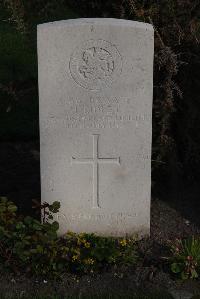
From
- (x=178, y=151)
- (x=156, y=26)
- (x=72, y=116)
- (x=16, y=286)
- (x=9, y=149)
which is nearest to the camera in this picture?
(x=16, y=286)

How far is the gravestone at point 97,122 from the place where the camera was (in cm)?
443

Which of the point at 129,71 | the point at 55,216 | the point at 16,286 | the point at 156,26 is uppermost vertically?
the point at 156,26

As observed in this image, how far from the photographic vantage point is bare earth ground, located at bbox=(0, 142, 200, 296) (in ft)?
14.0

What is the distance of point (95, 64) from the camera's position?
4492 millimetres

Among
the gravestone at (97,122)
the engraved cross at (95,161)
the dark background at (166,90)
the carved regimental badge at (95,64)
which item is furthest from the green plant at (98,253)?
the carved regimental badge at (95,64)

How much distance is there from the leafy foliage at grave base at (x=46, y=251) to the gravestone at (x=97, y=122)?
0.92 ft

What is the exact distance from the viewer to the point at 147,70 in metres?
4.51

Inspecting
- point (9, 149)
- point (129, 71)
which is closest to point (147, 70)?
point (129, 71)

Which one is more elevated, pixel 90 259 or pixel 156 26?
pixel 156 26

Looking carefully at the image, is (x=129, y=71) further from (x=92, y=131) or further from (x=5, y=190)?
(x=5, y=190)

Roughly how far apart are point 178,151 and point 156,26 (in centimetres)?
120

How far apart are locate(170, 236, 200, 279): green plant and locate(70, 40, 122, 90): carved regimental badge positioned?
4.37 ft

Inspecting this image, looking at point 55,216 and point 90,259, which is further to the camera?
point 55,216

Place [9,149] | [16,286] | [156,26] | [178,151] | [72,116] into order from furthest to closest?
[9,149] < [178,151] < [156,26] < [72,116] < [16,286]
